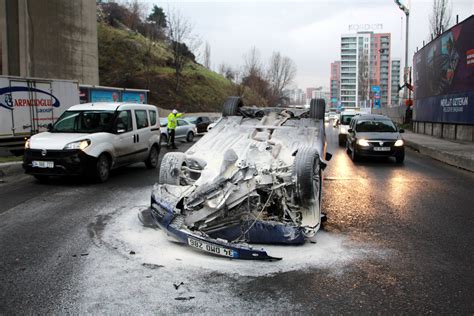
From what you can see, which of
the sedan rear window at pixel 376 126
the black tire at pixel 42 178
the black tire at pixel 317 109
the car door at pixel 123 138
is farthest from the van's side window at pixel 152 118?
the sedan rear window at pixel 376 126

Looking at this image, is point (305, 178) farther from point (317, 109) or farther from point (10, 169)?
point (10, 169)

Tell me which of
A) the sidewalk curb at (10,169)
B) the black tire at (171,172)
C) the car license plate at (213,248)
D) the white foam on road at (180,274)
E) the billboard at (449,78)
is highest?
the billboard at (449,78)

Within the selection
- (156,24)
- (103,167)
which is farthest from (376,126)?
(156,24)

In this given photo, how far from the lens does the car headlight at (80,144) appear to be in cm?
927

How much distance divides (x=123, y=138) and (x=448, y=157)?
11.2 m

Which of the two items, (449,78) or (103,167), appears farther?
(449,78)

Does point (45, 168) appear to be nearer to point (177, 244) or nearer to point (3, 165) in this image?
point (3, 165)

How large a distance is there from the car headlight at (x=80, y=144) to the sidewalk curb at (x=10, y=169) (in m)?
2.73

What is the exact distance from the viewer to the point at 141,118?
39.2 ft

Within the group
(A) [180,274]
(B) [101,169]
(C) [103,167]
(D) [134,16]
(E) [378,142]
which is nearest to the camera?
(A) [180,274]

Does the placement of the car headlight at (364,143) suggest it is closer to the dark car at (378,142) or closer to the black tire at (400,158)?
the dark car at (378,142)

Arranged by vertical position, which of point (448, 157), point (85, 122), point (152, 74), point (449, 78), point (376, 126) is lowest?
point (448, 157)

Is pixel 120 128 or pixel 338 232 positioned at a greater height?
pixel 120 128

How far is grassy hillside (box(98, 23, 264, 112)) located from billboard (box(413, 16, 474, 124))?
81.8 feet
